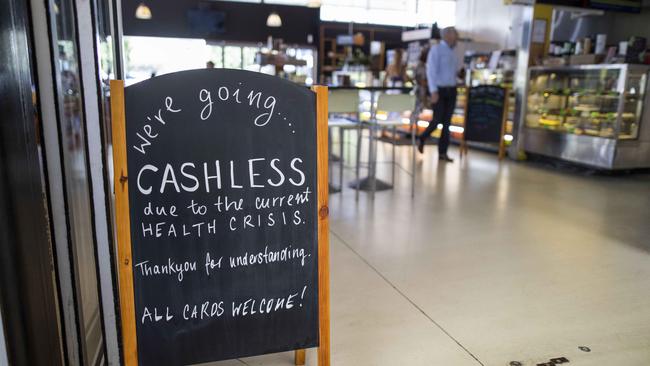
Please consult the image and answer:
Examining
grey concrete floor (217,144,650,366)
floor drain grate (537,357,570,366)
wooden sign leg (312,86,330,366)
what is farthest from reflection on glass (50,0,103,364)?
floor drain grate (537,357,570,366)

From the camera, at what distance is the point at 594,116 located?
599 cm

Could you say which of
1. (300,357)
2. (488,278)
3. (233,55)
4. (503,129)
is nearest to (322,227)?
(300,357)

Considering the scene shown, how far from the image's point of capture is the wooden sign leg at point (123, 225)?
4.50 feet

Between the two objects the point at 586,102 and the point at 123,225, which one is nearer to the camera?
the point at 123,225

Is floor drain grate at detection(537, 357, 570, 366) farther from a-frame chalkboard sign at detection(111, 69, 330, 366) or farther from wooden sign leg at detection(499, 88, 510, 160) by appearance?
wooden sign leg at detection(499, 88, 510, 160)

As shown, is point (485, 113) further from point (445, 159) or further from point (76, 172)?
point (76, 172)

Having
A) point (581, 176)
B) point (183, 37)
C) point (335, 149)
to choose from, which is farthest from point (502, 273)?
point (183, 37)

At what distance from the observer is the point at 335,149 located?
8094 mm

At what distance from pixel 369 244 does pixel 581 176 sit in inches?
148

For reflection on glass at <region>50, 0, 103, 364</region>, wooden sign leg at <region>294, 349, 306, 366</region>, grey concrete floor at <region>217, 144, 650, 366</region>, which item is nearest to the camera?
reflection on glass at <region>50, 0, 103, 364</region>

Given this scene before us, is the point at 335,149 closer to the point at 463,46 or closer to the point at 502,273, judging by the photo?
the point at 463,46

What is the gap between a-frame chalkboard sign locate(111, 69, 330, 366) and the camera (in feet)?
4.68

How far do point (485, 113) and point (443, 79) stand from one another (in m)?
0.91

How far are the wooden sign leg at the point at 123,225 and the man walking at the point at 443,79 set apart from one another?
5.75m
